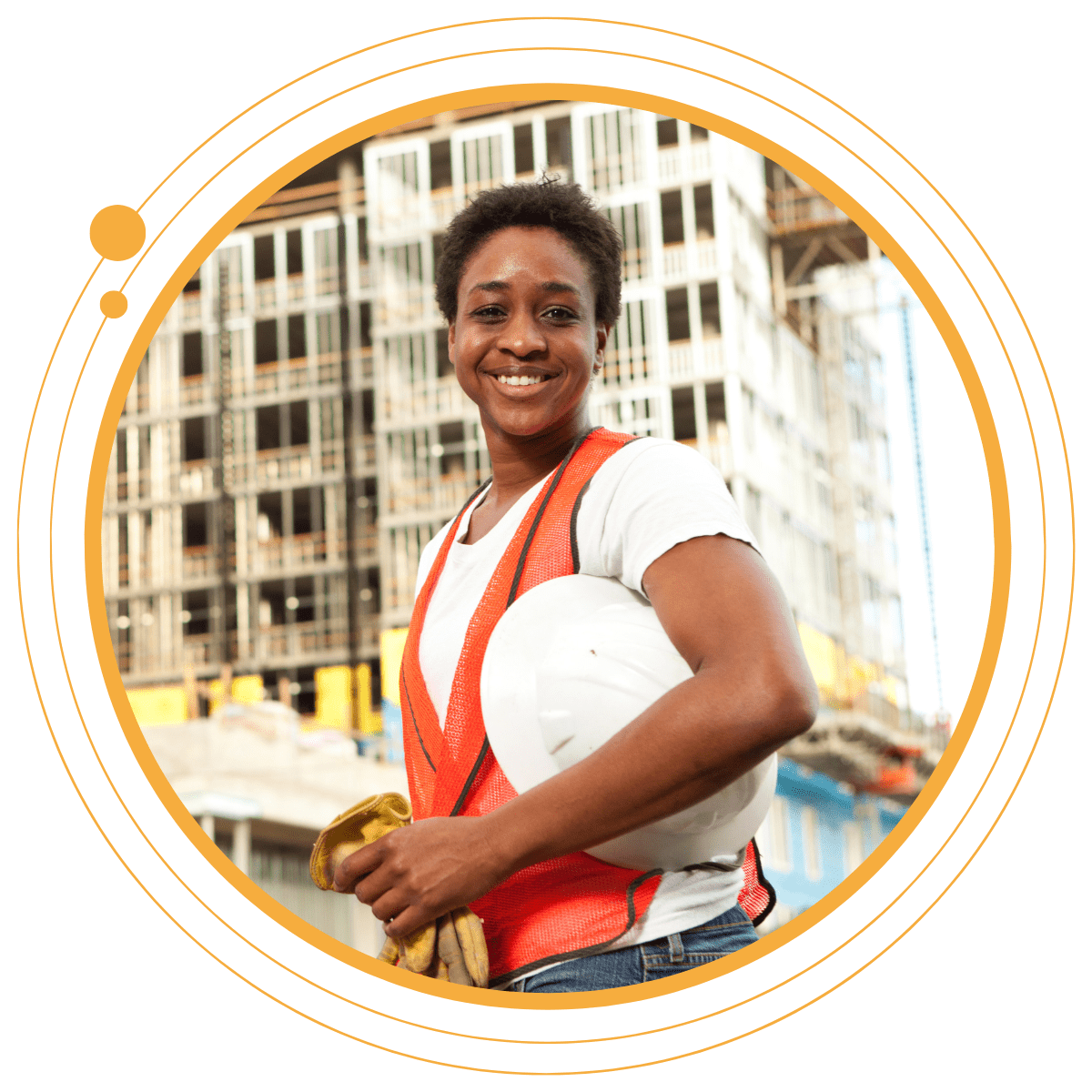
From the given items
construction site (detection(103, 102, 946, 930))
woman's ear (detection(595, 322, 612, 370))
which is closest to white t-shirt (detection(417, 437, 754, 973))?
woman's ear (detection(595, 322, 612, 370))

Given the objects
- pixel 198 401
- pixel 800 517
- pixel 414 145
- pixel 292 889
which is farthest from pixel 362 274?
pixel 292 889

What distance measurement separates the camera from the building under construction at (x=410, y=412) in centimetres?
2470

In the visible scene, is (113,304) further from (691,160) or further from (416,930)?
(691,160)

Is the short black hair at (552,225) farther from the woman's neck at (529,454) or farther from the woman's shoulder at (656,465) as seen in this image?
the woman's shoulder at (656,465)

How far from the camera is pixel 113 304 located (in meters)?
2.12

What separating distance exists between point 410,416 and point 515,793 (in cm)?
2437

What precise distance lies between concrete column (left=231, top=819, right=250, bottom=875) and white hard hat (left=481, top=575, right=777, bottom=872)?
19.3 meters

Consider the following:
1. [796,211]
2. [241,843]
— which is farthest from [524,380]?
[796,211]

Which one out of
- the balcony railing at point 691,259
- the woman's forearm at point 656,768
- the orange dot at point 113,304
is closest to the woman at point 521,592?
the woman's forearm at point 656,768

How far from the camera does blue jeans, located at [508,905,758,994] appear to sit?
1.46 m

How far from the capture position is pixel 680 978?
5.00ft

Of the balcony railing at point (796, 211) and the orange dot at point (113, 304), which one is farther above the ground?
the balcony railing at point (796, 211)

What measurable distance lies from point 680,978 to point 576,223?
38.5 inches

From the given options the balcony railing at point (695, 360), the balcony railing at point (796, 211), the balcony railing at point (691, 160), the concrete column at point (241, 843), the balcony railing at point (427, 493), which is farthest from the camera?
the balcony railing at point (796, 211)
